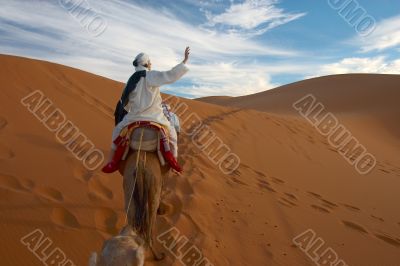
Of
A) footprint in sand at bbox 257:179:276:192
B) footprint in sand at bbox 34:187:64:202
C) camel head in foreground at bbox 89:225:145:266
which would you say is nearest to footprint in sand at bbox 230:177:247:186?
footprint in sand at bbox 257:179:276:192

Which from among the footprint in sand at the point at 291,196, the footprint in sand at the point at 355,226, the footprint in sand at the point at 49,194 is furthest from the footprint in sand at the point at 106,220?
the footprint in sand at the point at 355,226

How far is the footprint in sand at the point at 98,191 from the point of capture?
5.11m

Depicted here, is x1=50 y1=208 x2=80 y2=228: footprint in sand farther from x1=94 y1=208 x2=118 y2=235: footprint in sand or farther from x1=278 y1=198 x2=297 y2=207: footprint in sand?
x1=278 y1=198 x2=297 y2=207: footprint in sand

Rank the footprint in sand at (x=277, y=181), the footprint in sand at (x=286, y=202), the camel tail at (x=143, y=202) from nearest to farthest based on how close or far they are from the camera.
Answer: the camel tail at (x=143, y=202) → the footprint in sand at (x=286, y=202) → the footprint in sand at (x=277, y=181)

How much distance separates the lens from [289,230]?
522cm

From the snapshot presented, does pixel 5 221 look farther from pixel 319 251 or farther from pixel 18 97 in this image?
pixel 18 97

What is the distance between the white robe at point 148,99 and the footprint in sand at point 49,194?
5.37 feet

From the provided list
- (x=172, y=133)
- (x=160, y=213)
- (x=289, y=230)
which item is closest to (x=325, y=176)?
(x=289, y=230)

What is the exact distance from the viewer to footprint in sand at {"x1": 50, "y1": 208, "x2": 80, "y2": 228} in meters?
4.29

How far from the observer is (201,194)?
5.83 metres

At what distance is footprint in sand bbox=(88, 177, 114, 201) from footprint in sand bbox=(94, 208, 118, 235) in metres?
0.38

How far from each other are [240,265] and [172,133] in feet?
5.48

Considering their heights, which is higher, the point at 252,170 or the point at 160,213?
the point at 252,170

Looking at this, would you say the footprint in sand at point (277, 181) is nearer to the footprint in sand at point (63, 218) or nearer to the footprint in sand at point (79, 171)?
the footprint in sand at point (79, 171)
